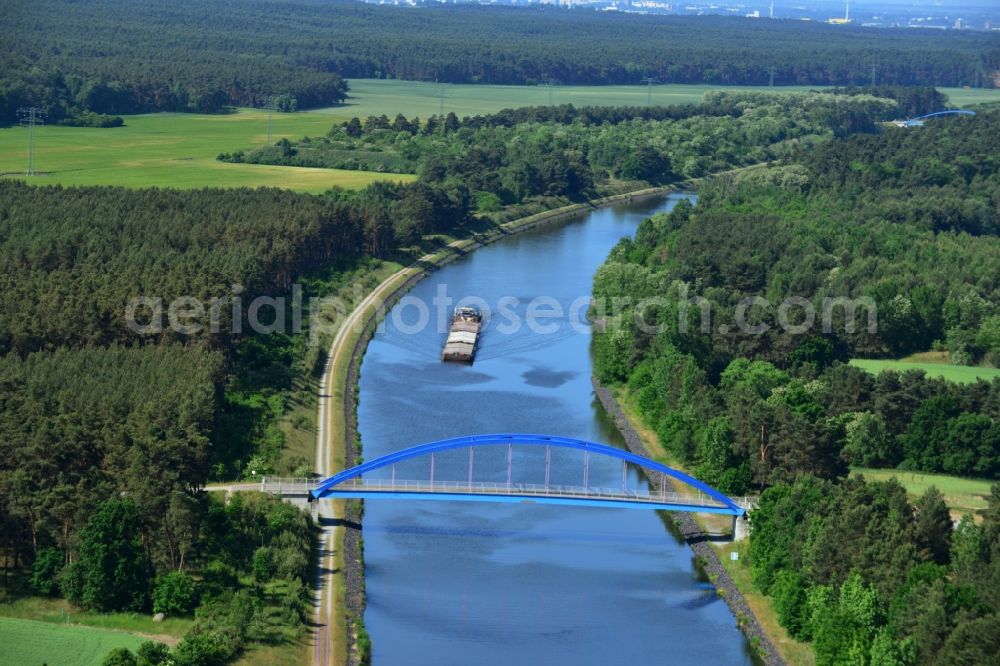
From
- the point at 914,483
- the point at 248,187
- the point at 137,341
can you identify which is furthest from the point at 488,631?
the point at 248,187

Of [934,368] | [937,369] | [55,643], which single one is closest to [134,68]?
[934,368]

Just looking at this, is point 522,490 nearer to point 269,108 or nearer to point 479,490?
point 479,490

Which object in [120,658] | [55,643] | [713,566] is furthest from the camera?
[713,566]

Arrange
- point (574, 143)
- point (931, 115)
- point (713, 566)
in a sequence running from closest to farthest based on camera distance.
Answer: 1. point (713, 566)
2. point (574, 143)
3. point (931, 115)

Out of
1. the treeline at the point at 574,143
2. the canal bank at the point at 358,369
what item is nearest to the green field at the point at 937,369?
the canal bank at the point at 358,369

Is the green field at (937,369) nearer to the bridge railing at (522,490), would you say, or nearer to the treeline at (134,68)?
the bridge railing at (522,490)

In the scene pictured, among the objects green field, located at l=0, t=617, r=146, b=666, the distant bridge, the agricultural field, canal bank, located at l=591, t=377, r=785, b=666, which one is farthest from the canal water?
the distant bridge
